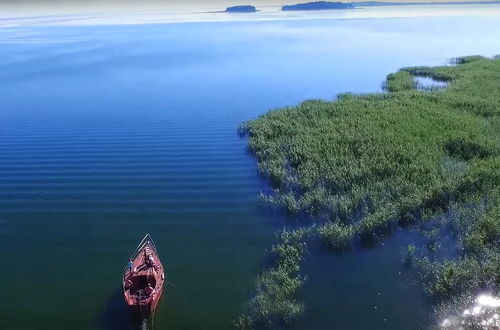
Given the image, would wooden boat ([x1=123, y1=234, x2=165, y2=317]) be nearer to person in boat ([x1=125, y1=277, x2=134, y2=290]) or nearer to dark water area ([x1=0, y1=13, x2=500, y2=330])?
person in boat ([x1=125, y1=277, x2=134, y2=290])

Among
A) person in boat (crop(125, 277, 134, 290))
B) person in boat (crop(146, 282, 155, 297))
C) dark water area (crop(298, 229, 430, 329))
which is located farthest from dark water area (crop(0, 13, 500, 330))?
person in boat (crop(125, 277, 134, 290))

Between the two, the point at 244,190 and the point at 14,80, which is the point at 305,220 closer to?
the point at 244,190

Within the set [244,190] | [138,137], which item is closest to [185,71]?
[138,137]

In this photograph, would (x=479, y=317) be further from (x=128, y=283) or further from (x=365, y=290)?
(x=128, y=283)

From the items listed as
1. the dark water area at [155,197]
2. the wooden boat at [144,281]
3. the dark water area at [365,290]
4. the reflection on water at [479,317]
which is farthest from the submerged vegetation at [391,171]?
the wooden boat at [144,281]

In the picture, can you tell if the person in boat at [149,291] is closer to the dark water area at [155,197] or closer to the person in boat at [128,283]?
the person in boat at [128,283]
